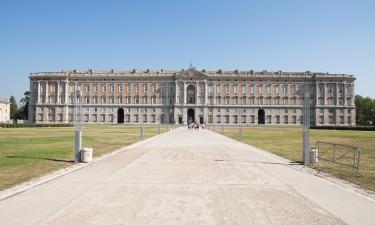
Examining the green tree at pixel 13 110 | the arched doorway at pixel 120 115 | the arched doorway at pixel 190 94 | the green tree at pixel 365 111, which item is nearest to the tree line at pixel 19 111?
the green tree at pixel 13 110

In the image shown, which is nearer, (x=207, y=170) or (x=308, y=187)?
(x=308, y=187)

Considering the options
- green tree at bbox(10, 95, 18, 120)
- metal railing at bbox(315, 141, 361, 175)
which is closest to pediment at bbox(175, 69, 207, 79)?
green tree at bbox(10, 95, 18, 120)

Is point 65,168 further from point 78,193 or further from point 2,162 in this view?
point 78,193

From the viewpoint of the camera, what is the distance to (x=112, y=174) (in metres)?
12.0

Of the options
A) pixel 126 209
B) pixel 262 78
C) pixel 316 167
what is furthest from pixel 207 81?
pixel 126 209

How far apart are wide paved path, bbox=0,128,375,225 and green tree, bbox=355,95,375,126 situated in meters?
121

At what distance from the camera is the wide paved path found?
264 inches

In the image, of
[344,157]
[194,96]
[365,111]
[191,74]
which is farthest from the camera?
[365,111]

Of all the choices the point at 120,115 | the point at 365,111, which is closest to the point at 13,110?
the point at 120,115

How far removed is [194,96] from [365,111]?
61.3 meters

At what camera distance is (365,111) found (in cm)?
12000

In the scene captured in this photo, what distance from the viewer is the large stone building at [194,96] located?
113 meters

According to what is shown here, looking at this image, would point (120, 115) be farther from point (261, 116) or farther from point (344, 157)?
point (344, 157)

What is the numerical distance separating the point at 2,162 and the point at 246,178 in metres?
10.4
